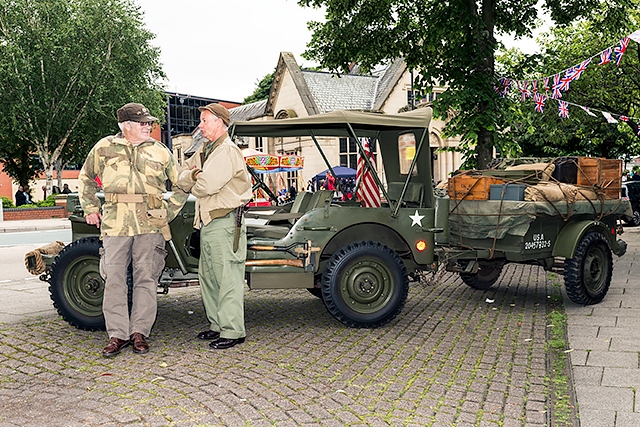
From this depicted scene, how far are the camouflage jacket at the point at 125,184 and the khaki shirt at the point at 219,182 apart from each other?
26 centimetres

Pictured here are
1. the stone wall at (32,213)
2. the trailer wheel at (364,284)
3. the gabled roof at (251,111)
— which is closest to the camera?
the trailer wheel at (364,284)

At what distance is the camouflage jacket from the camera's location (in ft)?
17.5

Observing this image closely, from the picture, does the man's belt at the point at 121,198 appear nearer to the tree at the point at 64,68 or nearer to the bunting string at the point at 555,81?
the bunting string at the point at 555,81

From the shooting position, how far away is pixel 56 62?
34.6 m

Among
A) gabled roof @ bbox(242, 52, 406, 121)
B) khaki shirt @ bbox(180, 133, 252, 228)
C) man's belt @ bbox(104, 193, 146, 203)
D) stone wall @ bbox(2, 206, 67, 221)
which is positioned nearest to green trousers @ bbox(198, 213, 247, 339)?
khaki shirt @ bbox(180, 133, 252, 228)

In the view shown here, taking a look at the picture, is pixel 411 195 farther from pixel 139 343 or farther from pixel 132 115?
pixel 139 343

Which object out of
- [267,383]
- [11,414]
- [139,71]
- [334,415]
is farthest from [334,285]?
[139,71]

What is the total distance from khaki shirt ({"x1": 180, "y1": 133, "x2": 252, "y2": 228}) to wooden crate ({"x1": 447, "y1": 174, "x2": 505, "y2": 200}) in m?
2.83

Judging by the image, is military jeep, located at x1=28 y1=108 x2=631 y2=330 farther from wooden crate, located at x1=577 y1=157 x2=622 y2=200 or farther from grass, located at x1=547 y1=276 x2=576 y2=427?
grass, located at x1=547 y1=276 x2=576 y2=427

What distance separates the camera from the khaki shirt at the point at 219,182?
5.41 metres

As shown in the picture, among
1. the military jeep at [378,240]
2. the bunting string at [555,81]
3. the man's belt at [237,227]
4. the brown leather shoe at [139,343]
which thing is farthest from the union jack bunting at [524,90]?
the brown leather shoe at [139,343]

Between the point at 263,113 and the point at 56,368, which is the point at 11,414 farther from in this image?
the point at 263,113

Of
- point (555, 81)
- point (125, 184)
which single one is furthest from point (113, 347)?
point (555, 81)

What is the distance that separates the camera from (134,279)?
5496 mm
